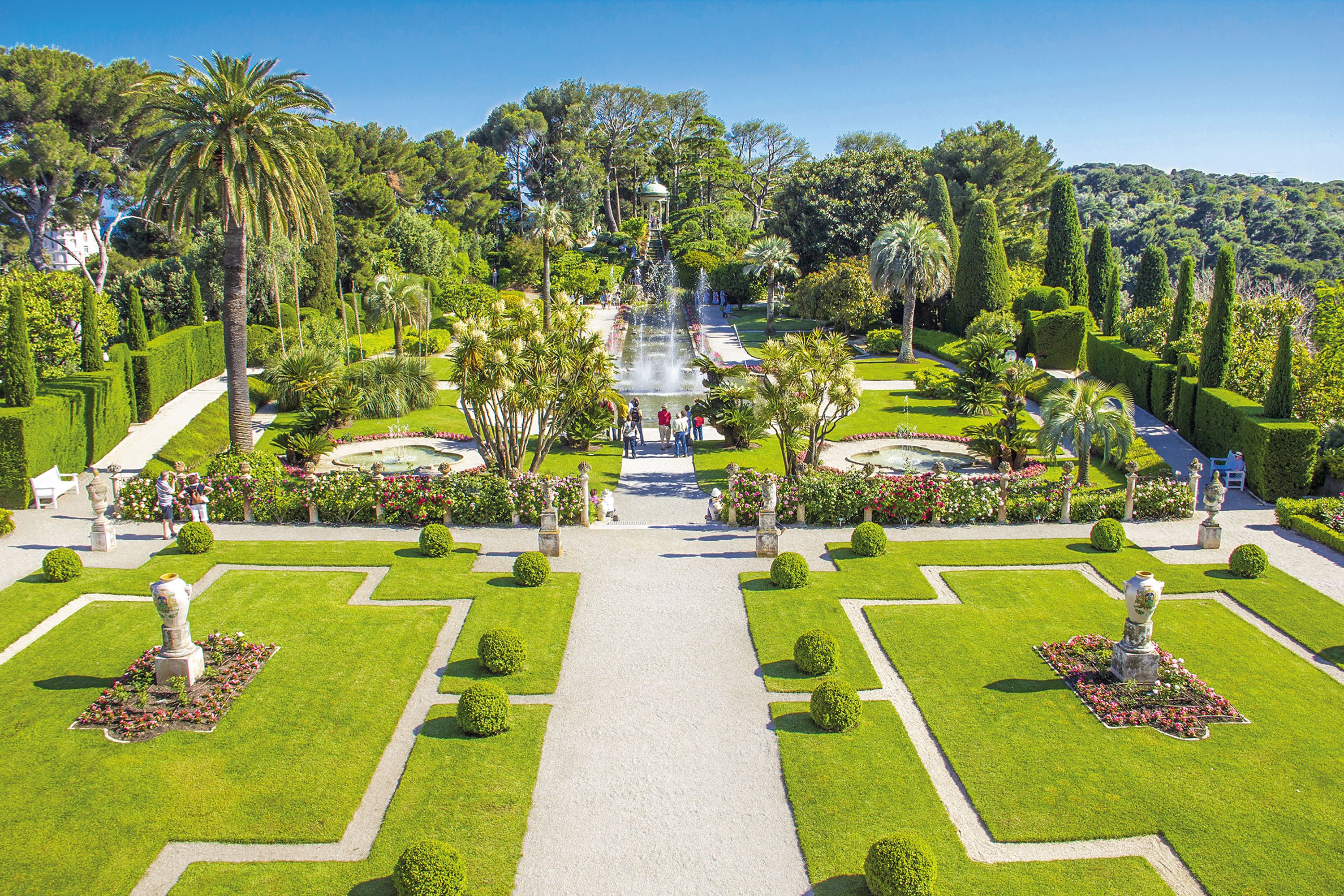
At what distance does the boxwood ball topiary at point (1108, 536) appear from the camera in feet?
74.1

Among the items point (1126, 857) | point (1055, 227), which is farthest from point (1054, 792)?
point (1055, 227)

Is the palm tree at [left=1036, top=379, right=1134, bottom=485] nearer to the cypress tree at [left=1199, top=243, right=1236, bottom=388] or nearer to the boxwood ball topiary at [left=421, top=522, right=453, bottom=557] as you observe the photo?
the cypress tree at [left=1199, top=243, right=1236, bottom=388]

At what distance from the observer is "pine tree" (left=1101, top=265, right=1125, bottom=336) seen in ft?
153

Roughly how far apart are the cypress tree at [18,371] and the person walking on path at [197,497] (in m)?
6.69

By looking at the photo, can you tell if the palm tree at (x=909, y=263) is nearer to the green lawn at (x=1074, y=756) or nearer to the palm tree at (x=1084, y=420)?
the palm tree at (x=1084, y=420)

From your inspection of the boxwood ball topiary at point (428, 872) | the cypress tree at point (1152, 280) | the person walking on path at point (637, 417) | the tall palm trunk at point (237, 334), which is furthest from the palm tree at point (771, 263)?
the boxwood ball topiary at point (428, 872)

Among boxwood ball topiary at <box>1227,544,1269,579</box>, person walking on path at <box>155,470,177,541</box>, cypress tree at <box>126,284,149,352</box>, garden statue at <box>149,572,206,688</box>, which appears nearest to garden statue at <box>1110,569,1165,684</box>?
boxwood ball topiary at <box>1227,544,1269,579</box>

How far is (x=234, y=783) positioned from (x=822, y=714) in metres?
9.09

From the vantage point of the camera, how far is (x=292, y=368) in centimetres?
3603

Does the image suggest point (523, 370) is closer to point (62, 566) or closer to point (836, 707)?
point (62, 566)

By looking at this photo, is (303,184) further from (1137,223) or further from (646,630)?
(1137,223)

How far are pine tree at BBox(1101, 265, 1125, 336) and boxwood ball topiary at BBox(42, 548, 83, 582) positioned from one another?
1758 inches

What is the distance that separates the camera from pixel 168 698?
15664 mm

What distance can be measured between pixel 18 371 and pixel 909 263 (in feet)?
134
